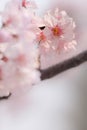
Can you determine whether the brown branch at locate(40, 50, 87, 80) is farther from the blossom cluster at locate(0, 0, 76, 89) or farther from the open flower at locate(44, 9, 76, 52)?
the blossom cluster at locate(0, 0, 76, 89)

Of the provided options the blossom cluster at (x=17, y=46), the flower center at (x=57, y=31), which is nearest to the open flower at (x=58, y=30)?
the flower center at (x=57, y=31)

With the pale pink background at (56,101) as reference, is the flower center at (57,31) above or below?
above

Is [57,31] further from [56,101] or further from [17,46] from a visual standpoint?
[56,101]

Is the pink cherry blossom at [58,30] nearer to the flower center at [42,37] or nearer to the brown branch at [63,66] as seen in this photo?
the flower center at [42,37]

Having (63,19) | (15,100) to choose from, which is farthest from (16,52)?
(15,100)

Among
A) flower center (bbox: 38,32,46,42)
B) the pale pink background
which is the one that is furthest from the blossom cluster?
the pale pink background

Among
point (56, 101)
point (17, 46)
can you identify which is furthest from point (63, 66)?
point (17, 46)

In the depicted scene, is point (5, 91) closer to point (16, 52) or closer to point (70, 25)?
point (16, 52)
